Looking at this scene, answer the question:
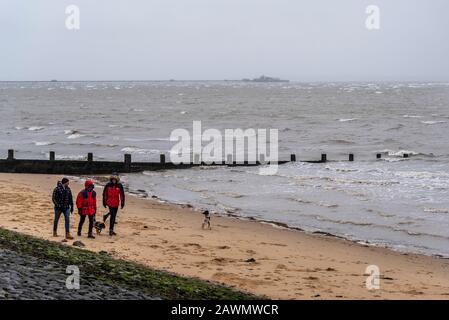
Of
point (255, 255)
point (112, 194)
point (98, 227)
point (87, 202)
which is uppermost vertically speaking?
point (112, 194)

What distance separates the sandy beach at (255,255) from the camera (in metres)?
13.1

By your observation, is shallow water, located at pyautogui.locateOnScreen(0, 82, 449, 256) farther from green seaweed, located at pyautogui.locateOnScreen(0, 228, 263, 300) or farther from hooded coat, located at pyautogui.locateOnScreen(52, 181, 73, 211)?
green seaweed, located at pyautogui.locateOnScreen(0, 228, 263, 300)

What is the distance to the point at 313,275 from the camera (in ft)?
46.2

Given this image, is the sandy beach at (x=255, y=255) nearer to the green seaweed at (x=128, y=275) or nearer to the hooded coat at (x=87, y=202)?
the hooded coat at (x=87, y=202)

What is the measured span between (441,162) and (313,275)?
29.0m

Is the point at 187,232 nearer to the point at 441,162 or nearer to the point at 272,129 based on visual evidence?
the point at 441,162

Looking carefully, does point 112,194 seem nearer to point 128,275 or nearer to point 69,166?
point 128,275

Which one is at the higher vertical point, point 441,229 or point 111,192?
point 111,192

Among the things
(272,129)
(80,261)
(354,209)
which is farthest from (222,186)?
(272,129)

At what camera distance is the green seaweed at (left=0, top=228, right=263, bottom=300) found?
10094mm

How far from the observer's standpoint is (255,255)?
1591cm

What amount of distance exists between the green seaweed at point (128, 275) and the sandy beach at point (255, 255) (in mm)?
1697

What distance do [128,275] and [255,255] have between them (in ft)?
18.8

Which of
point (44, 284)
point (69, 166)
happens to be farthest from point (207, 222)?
point (69, 166)
